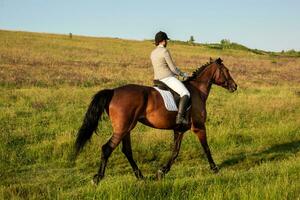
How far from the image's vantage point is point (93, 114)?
9117 mm

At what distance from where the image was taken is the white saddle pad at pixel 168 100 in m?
9.65

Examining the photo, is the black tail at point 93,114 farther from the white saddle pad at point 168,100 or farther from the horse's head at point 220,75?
the horse's head at point 220,75

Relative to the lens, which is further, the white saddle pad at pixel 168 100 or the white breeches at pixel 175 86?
the white breeches at pixel 175 86

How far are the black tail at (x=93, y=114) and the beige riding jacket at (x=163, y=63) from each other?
4.41 ft

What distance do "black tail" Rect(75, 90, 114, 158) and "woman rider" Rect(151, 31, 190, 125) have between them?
137 cm

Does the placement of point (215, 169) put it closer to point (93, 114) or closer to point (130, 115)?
point (130, 115)

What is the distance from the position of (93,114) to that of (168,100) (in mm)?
1738

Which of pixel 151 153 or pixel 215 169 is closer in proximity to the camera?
pixel 215 169

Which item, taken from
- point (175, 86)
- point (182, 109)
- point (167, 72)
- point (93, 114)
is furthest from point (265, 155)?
point (93, 114)

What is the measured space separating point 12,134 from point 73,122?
269 centimetres

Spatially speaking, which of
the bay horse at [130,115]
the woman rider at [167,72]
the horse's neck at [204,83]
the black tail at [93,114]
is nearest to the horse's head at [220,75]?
the horse's neck at [204,83]

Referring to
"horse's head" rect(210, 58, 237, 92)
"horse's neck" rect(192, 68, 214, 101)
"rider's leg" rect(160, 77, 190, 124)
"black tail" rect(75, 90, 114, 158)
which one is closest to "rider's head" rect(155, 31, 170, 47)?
"rider's leg" rect(160, 77, 190, 124)

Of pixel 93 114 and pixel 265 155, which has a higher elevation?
pixel 93 114

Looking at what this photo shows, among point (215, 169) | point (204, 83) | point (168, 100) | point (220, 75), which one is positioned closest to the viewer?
point (168, 100)
